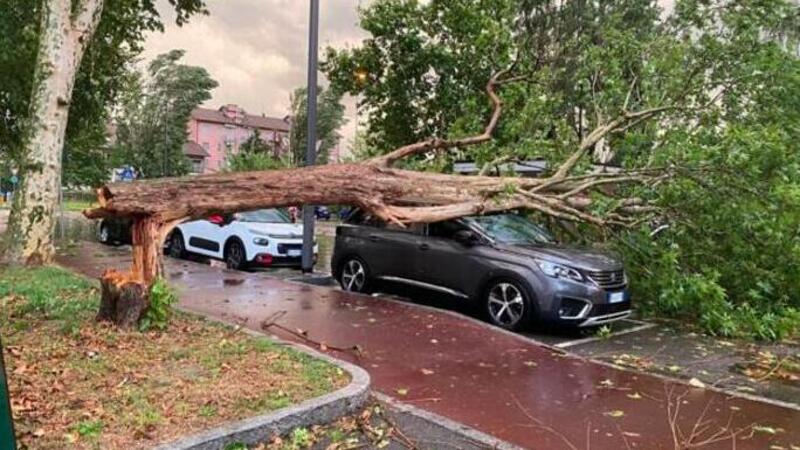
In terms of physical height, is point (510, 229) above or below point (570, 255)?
above

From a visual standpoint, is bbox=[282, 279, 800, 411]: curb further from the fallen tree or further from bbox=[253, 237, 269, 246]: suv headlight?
bbox=[253, 237, 269, 246]: suv headlight

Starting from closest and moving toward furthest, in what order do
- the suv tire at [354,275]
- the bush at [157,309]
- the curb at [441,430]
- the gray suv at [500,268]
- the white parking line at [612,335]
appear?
the curb at [441,430] → the bush at [157,309] → the white parking line at [612,335] → the gray suv at [500,268] → the suv tire at [354,275]

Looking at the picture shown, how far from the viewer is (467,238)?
860cm

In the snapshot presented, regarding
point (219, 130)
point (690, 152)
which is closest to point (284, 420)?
point (690, 152)

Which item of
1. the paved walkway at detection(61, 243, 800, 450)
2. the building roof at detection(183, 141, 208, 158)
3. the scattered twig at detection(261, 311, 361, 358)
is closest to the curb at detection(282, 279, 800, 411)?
the paved walkway at detection(61, 243, 800, 450)

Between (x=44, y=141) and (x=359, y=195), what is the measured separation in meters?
6.02

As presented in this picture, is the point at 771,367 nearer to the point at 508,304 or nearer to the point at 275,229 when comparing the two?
the point at 508,304

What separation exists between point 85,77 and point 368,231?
10368mm

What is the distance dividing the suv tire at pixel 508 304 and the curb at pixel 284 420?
3.47m

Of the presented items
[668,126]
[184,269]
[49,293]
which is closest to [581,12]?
[668,126]

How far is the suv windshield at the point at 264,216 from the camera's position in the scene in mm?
13055

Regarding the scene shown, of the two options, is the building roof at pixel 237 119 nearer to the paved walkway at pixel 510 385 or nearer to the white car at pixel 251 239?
the white car at pixel 251 239

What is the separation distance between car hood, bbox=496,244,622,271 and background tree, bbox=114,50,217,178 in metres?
39.5

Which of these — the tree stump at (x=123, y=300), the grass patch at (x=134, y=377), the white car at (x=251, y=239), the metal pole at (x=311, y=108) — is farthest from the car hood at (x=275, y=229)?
the tree stump at (x=123, y=300)
